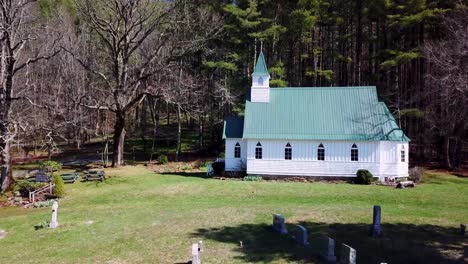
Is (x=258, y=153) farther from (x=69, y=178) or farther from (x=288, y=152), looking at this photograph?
(x=69, y=178)

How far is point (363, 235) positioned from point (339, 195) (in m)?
8.26

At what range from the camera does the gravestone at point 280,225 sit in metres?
15.2

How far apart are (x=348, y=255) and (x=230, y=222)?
658 centimetres

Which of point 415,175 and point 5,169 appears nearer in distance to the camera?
point 5,169

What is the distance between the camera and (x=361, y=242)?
1404cm

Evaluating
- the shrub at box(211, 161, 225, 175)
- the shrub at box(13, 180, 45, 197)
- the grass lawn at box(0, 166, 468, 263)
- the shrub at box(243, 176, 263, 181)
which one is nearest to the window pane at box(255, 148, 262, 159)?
the shrub at box(243, 176, 263, 181)

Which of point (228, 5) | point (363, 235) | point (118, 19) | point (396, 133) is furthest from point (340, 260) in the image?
point (228, 5)

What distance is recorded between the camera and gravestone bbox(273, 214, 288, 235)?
15.2m

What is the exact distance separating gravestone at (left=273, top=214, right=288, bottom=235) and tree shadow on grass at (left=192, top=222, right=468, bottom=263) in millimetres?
Answer: 216

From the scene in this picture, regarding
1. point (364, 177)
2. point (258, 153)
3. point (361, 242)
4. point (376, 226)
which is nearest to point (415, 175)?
point (364, 177)

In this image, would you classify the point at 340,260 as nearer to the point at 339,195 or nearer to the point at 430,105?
the point at 339,195

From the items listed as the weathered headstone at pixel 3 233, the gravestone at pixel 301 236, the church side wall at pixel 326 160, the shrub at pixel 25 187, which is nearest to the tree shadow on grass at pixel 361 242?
the gravestone at pixel 301 236

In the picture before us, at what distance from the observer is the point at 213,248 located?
13.7m

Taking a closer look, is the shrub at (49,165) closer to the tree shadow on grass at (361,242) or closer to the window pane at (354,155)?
the tree shadow on grass at (361,242)
